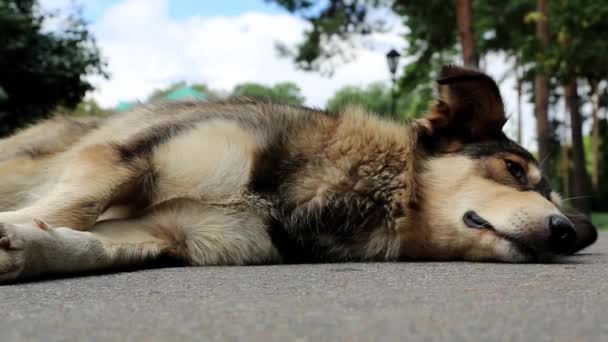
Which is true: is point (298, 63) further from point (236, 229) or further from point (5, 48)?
point (236, 229)

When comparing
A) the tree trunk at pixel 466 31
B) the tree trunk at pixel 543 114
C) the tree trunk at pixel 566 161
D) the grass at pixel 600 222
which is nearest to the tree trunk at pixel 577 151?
the grass at pixel 600 222

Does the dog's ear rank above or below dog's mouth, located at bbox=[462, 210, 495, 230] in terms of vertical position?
above

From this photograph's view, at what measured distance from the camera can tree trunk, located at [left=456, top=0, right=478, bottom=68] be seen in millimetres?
15789

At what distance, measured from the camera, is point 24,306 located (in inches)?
90.9

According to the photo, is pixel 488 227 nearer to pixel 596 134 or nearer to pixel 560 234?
pixel 560 234

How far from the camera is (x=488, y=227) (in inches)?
156

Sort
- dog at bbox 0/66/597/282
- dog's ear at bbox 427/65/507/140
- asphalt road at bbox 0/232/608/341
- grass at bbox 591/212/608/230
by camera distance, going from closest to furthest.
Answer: asphalt road at bbox 0/232/608/341 → dog at bbox 0/66/597/282 → dog's ear at bbox 427/65/507/140 → grass at bbox 591/212/608/230

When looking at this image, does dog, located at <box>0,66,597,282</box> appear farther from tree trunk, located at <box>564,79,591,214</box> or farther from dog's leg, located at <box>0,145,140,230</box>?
tree trunk, located at <box>564,79,591,214</box>

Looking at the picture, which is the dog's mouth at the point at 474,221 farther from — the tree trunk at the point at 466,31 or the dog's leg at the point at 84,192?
the tree trunk at the point at 466,31

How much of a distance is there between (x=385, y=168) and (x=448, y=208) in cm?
43

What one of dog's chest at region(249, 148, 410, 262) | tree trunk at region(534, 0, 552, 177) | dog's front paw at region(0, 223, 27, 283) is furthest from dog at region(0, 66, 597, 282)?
tree trunk at region(534, 0, 552, 177)

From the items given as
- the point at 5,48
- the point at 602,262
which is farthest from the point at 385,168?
the point at 5,48

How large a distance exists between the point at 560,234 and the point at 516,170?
19.0 inches

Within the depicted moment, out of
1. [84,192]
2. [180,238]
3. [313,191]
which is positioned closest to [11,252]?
[84,192]
